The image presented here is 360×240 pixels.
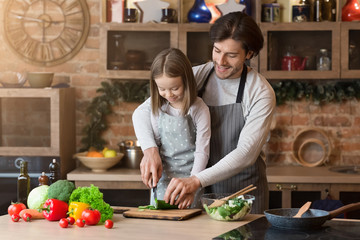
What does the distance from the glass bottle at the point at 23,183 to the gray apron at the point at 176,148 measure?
642 millimetres

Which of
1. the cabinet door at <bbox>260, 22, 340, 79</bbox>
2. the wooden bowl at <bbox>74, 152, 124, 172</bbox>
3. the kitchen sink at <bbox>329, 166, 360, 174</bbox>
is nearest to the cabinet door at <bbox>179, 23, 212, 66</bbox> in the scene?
the cabinet door at <bbox>260, 22, 340, 79</bbox>

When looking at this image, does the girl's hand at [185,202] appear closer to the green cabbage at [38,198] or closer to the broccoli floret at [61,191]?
the broccoli floret at [61,191]

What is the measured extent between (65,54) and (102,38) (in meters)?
0.50

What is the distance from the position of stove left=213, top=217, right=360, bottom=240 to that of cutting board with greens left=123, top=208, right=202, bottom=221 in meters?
0.28

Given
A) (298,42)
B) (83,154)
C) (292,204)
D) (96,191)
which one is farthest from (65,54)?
(96,191)

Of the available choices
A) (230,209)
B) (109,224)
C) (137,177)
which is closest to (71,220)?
(109,224)

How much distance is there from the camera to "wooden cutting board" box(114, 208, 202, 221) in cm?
245

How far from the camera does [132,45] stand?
4.67 metres

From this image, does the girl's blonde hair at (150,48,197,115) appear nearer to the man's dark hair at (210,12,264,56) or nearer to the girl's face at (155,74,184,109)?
the girl's face at (155,74,184,109)

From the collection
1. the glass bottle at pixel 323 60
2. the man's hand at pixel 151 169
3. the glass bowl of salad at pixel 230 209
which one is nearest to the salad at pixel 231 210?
the glass bowl of salad at pixel 230 209

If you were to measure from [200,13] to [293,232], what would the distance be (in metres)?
2.73

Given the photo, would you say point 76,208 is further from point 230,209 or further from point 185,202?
point 230,209

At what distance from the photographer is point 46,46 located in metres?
4.95

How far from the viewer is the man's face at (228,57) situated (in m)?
2.77
